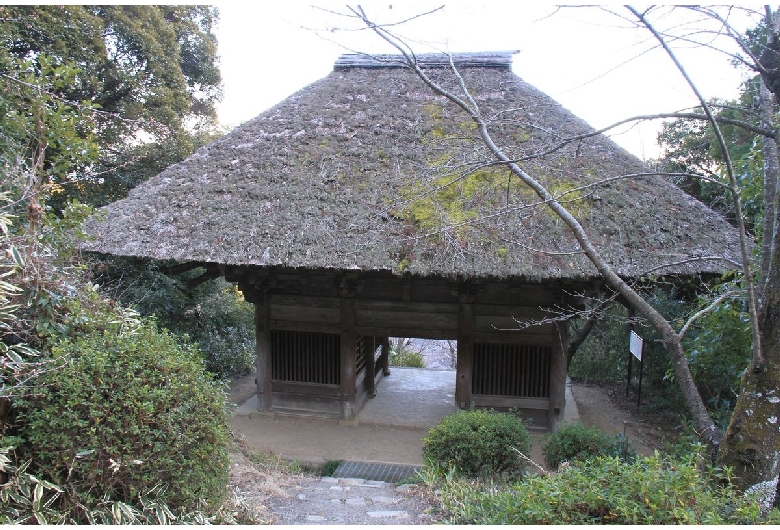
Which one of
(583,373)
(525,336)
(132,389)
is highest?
(132,389)

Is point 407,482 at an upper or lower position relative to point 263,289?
lower

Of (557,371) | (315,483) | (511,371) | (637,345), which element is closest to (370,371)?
(511,371)

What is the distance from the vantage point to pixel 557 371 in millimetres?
6660

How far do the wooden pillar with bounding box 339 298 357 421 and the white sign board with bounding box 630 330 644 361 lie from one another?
4170 mm

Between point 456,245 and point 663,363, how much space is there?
510 cm

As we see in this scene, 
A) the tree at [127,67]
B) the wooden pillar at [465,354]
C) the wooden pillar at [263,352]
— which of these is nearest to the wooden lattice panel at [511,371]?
the wooden pillar at [465,354]

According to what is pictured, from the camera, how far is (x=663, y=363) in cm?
825

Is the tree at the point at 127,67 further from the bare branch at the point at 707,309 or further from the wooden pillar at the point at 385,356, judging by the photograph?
the bare branch at the point at 707,309

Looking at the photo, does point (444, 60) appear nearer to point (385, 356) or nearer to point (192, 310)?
point (385, 356)

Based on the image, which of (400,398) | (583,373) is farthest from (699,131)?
(400,398)

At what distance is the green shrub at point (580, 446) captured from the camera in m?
4.91

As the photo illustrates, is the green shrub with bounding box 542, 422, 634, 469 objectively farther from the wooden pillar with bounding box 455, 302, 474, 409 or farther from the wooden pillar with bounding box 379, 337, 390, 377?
the wooden pillar with bounding box 379, 337, 390, 377

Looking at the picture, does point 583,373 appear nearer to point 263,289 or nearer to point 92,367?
point 263,289

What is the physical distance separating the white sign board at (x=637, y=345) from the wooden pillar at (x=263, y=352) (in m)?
5.49
